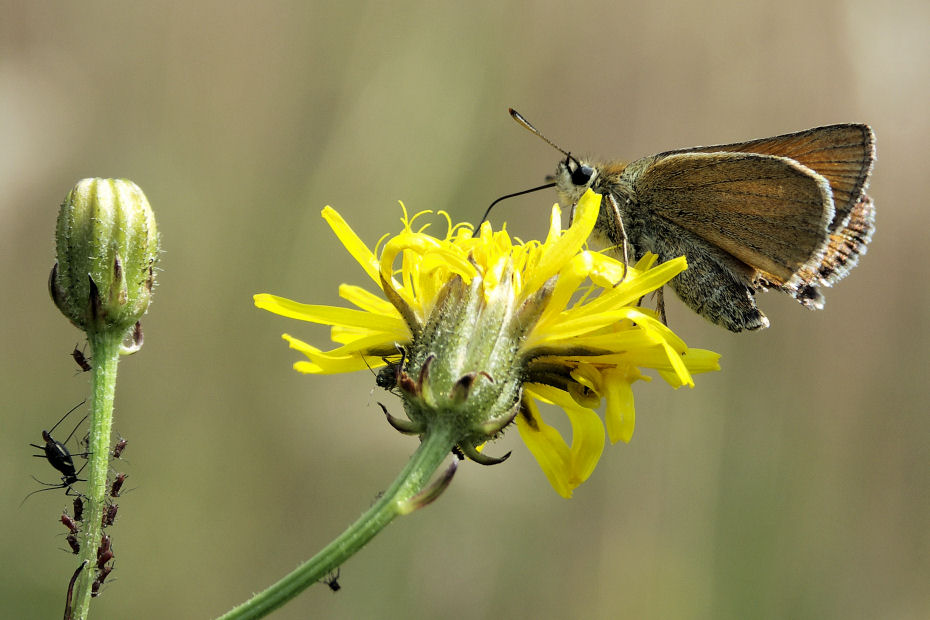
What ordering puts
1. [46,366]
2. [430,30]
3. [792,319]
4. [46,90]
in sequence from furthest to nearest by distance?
[792,319] → [430,30] → [46,366] → [46,90]

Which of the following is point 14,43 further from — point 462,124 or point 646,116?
point 646,116

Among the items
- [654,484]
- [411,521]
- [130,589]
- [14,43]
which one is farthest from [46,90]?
[654,484]

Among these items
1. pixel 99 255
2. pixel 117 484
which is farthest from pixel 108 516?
pixel 99 255

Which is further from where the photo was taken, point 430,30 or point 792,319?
point 792,319

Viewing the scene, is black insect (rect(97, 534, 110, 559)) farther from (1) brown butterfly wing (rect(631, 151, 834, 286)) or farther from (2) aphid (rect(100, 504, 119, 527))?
(1) brown butterfly wing (rect(631, 151, 834, 286))

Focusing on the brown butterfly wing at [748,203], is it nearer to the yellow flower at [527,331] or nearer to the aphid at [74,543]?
the yellow flower at [527,331]

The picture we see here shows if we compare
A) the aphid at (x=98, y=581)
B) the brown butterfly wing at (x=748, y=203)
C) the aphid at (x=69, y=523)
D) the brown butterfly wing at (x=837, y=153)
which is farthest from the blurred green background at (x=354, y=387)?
the aphid at (x=98, y=581)

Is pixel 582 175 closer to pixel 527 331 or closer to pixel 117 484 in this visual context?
pixel 527 331
